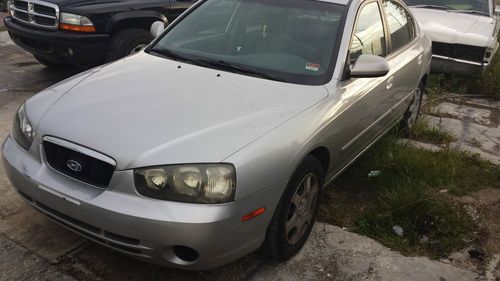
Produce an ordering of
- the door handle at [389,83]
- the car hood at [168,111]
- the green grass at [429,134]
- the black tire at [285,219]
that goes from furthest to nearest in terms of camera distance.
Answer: the green grass at [429,134]
the door handle at [389,83]
the black tire at [285,219]
the car hood at [168,111]

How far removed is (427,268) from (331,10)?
1902 millimetres

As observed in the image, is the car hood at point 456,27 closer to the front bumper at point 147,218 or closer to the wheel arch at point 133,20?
the wheel arch at point 133,20

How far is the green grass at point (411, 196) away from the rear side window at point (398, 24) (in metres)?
0.91

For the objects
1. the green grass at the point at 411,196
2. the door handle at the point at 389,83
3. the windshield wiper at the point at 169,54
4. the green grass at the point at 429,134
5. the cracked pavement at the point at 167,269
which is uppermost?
the windshield wiper at the point at 169,54

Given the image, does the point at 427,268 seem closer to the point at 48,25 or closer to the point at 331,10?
the point at 331,10

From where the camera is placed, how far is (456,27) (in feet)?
22.7

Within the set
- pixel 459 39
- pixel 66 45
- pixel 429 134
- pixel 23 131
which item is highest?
pixel 23 131

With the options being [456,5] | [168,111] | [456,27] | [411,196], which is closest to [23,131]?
[168,111]

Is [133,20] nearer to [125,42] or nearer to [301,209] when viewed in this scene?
[125,42]

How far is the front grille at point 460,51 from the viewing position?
22.2 feet

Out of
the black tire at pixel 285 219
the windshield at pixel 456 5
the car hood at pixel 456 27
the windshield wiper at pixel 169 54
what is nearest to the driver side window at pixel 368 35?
the black tire at pixel 285 219

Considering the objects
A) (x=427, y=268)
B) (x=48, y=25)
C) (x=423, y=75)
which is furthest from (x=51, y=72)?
(x=427, y=268)

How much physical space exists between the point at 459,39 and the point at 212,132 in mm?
5295

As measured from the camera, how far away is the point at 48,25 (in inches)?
217
